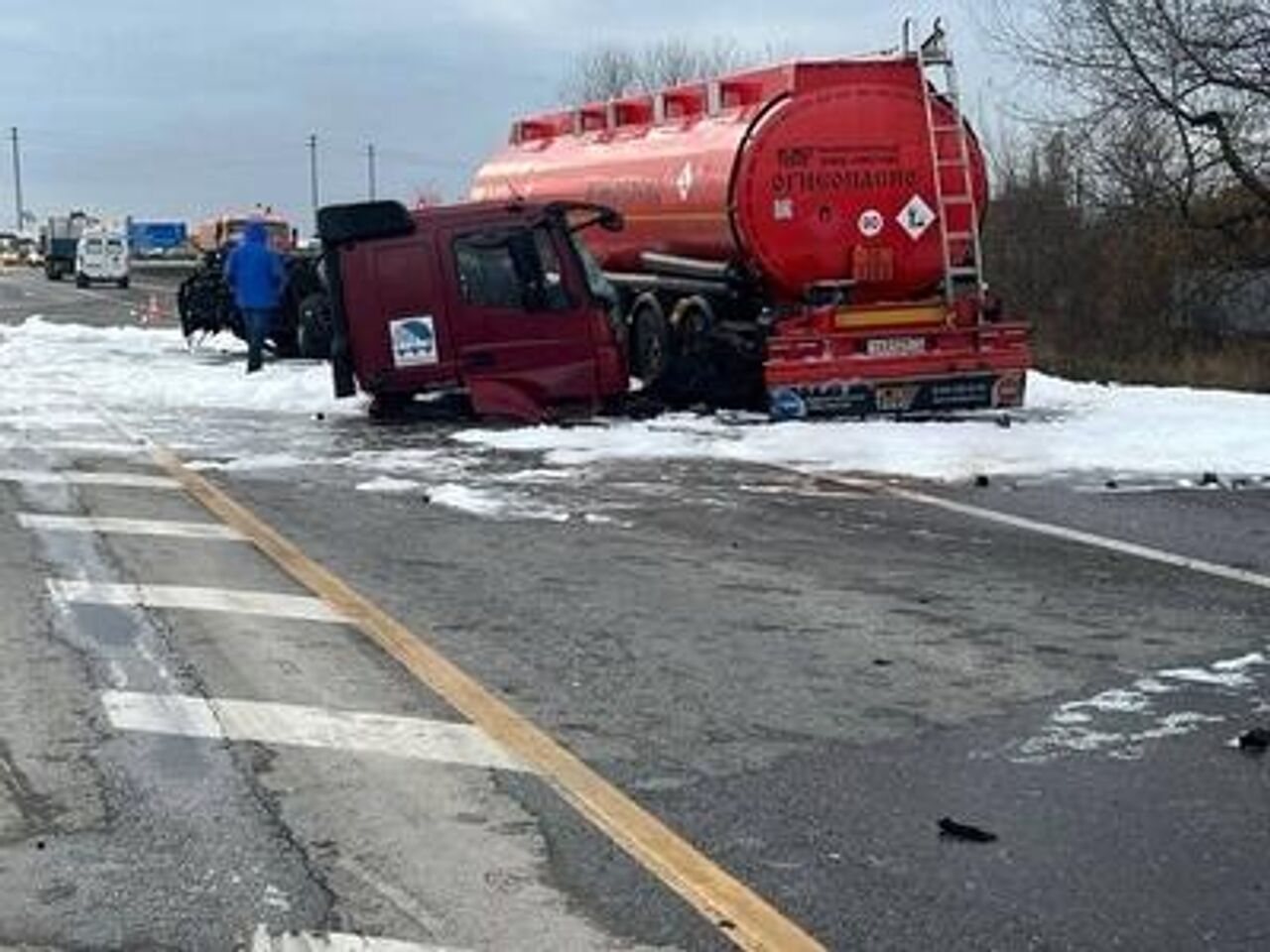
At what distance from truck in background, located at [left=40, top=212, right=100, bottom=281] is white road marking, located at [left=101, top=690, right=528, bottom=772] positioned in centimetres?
8592

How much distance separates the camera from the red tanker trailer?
54.0ft

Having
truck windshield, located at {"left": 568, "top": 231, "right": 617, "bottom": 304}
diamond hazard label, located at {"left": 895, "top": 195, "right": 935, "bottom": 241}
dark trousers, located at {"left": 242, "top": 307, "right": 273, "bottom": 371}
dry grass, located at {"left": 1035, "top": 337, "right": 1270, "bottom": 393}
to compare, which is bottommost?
dry grass, located at {"left": 1035, "top": 337, "right": 1270, "bottom": 393}

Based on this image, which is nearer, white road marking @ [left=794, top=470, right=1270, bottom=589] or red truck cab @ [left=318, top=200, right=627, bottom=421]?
white road marking @ [left=794, top=470, right=1270, bottom=589]

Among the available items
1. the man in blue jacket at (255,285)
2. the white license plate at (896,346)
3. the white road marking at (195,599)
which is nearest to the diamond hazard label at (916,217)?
the white license plate at (896,346)

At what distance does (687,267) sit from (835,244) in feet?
5.62

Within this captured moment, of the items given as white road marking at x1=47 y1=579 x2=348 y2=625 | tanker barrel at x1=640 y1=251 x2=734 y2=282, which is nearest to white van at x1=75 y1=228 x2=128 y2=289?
tanker barrel at x1=640 y1=251 x2=734 y2=282

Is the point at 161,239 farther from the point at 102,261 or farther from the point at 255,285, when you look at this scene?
the point at 255,285

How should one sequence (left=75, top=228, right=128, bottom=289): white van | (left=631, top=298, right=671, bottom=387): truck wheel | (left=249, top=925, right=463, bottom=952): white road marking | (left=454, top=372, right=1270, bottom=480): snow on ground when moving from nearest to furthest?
(left=249, top=925, right=463, bottom=952): white road marking, (left=454, top=372, right=1270, bottom=480): snow on ground, (left=631, top=298, right=671, bottom=387): truck wheel, (left=75, top=228, right=128, bottom=289): white van

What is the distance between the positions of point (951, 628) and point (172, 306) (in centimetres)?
4915

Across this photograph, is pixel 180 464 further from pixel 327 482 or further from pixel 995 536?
pixel 995 536

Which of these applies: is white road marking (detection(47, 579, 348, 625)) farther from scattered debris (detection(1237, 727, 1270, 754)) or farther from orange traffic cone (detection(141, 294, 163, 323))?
orange traffic cone (detection(141, 294, 163, 323))

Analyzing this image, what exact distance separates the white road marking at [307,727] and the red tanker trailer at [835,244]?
9.95 meters

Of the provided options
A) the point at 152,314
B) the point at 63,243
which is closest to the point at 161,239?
the point at 63,243

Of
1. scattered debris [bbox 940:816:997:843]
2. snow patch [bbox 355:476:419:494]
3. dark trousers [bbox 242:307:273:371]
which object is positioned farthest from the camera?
dark trousers [bbox 242:307:273:371]
